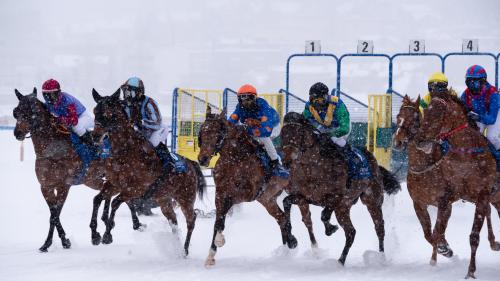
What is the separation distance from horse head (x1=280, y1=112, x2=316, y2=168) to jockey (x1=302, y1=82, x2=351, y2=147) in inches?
12.0

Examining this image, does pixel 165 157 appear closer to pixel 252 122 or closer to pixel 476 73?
pixel 252 122

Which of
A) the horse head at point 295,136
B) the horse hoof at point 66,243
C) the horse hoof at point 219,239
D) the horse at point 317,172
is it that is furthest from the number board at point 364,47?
the horse hoof at point 219,239

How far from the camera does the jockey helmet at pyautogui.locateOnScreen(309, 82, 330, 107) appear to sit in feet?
28.3

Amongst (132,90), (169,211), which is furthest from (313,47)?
(132,90)

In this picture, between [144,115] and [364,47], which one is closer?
[144,115]

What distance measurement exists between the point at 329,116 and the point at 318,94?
306 mm

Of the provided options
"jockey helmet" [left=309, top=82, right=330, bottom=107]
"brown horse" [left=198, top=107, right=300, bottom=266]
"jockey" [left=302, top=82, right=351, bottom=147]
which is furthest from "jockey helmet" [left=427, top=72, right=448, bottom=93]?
"brown horse" [left=198, top=107, right=300, bottom=266]

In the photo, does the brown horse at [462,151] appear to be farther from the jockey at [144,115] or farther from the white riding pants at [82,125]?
the white riding pants at [82,125]

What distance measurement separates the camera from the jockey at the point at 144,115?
9.22 m

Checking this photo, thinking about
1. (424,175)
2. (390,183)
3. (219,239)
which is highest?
(424,175)

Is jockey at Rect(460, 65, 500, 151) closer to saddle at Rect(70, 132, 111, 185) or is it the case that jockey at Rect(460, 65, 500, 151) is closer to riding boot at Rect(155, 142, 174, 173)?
riding boot at Rect(155, 142, 174, 173)

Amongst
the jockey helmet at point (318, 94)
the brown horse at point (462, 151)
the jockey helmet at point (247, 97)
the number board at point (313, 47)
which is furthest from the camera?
→ the number board at point (313, 47)

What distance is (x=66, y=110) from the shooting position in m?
9.91

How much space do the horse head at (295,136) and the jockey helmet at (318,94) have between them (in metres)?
0.43
